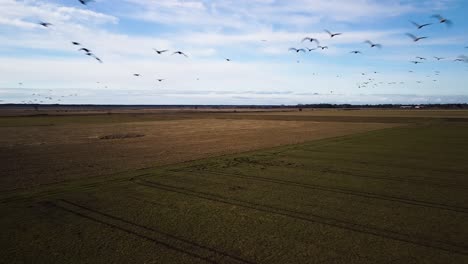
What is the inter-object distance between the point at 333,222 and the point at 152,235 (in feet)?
14.0

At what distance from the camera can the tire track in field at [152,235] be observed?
7.09 metres

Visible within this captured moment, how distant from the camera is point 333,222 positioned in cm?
909

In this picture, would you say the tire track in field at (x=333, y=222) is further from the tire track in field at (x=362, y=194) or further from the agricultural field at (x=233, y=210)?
the tire track in field at (x=362, y=194)

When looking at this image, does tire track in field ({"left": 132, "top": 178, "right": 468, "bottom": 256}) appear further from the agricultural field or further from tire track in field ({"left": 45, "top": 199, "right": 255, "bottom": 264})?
tire track in field ({"left": 45, "top": 199, "right": 255, "bottom": 264})

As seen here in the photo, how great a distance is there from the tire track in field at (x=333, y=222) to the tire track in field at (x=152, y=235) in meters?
2.86

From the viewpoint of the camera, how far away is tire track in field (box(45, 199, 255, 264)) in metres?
7.09

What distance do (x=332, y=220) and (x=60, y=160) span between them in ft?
47.5

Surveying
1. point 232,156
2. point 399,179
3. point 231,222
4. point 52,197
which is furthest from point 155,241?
point 232,156

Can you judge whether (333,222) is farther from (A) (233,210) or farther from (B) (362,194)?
(B) (362,194)

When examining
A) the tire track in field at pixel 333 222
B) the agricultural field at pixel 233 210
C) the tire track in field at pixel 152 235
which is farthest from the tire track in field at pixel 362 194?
the tire track in field at pixel 152 235

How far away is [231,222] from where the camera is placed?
912 centimetres

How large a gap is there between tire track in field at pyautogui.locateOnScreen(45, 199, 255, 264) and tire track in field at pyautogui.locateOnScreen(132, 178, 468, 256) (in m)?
2.86

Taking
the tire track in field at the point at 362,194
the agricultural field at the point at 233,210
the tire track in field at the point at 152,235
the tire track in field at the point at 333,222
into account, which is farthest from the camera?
the tire track in field at the point at 362,194

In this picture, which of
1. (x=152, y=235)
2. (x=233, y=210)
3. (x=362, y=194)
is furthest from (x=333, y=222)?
(x=152, y=235)
